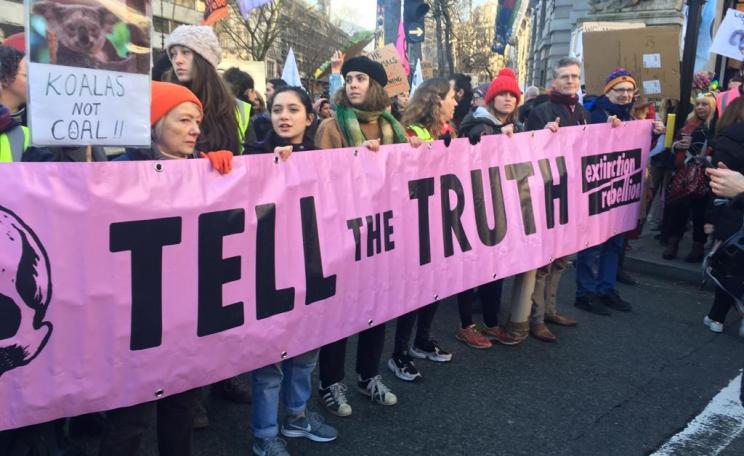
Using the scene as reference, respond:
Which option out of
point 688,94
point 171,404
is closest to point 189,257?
point 171,404

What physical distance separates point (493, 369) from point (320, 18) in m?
50.9

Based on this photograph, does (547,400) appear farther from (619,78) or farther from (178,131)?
(619,78)

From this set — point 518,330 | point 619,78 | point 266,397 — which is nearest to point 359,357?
point 266,397

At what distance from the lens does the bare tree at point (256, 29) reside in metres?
34.0

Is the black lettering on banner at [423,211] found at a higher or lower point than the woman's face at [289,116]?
lower

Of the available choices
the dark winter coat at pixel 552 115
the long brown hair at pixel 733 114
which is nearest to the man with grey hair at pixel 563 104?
the dark winter coat at pixel 552 115

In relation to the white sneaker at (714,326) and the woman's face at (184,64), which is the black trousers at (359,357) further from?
the white sneaker at (714,326)

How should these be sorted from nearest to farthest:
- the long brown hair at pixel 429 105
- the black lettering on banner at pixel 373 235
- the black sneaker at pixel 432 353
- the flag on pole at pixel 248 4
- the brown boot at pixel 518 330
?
the black lettering on banner at pixel 373 235, the long brown hair at pixel 429 105, the black sneaker at pixel 432 353, the brown boot at pixel 518 330, the flag on pole at pixel 248 4

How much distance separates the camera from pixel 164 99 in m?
2.52

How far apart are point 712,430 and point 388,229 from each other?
2.09 m

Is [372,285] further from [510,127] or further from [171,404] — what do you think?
[510,127]

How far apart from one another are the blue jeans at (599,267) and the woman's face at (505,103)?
1.51 m

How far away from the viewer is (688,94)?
22.5 feet

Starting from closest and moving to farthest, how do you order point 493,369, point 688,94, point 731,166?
point 493,369, point 731,166, point 688,94
